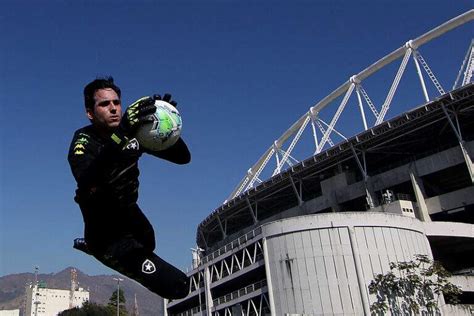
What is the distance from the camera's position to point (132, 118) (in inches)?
177

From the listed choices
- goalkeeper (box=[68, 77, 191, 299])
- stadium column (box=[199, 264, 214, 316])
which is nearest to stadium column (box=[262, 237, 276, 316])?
stadium column (box=[199, 264, 214, 316])

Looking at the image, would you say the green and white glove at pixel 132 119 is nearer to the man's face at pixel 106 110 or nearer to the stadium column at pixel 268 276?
the man's face at pixel 106 110

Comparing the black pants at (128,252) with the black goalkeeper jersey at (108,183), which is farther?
the black pants at (128,252)

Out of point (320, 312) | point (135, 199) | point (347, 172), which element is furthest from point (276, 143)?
point (135, 199)

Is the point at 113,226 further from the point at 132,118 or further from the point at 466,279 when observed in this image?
the point at 466,279

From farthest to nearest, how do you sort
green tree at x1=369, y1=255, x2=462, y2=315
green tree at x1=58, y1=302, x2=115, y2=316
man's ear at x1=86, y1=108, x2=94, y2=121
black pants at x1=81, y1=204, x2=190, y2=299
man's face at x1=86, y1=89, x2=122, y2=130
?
green tree at x1=58, y1=302, x2=115, y2=316 → green tree at x1=369, y1=255, x2=462, y2=315 → man's ear at x1=86, y1=108, x2=94, y2=121 → man's face at x1=86, y1=89, x2=122, y2=130 → black pants at x1=81, y1=204, x2=190, y2=299

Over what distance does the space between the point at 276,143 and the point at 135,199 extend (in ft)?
282

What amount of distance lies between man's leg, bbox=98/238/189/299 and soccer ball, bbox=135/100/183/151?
1032 millimetres

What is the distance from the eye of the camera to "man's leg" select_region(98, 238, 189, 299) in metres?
4.89

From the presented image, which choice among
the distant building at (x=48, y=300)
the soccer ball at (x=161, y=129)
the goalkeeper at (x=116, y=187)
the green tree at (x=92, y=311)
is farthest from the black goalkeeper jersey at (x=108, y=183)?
the distant building at (x=48, y=300)

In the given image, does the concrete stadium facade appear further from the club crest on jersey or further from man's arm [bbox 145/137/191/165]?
the club crest on jersey

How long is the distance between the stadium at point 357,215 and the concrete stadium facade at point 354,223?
0.11m

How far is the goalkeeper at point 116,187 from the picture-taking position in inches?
178

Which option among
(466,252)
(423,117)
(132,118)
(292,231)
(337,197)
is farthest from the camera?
(337,197)
